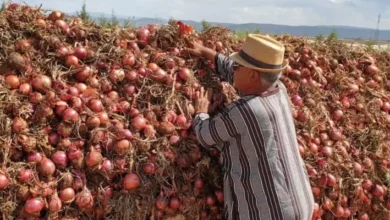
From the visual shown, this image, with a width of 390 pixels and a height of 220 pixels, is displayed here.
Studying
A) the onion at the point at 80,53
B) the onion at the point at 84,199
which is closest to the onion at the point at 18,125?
the onion at the point at 84,199

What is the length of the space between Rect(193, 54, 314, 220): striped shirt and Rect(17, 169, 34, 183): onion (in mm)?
1015

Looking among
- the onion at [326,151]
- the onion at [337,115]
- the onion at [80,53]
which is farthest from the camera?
the onion at [337,115]

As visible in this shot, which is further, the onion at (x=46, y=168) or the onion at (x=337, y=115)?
the onion at (x=337, y=115)

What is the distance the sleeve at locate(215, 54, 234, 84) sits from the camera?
11.0ft

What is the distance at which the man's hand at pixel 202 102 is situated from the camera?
317 centimetres

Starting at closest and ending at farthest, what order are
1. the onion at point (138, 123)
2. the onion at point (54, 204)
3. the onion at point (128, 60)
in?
the onion at point (54, 204)
the onion at point (138, 123)
the onion at point (128, 60)

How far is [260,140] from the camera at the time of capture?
8.61ft

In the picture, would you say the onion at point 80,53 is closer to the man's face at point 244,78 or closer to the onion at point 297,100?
the man's face at point 244,78

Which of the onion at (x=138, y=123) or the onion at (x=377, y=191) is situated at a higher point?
the onion at (x=138, y=123)

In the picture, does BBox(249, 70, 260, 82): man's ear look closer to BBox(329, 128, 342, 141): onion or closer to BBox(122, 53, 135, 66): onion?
BBox(122, 53, 135, 66): onion

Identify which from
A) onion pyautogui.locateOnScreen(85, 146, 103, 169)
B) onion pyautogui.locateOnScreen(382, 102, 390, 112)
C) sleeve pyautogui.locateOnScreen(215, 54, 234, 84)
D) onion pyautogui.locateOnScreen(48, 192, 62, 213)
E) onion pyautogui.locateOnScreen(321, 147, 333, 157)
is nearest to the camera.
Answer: onion pyautogui.locateOnScreen(48, 192, 62, 213)

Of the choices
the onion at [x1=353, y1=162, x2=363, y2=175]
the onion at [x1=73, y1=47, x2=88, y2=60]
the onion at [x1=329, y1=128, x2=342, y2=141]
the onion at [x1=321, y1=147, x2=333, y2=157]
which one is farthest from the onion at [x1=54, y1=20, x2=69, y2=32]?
the onion at [x1=353, y1=162, x2=363, y2=175]

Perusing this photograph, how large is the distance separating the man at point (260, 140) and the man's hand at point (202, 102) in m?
0.37

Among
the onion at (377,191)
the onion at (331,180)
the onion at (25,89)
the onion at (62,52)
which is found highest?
the onion at (62,52)
